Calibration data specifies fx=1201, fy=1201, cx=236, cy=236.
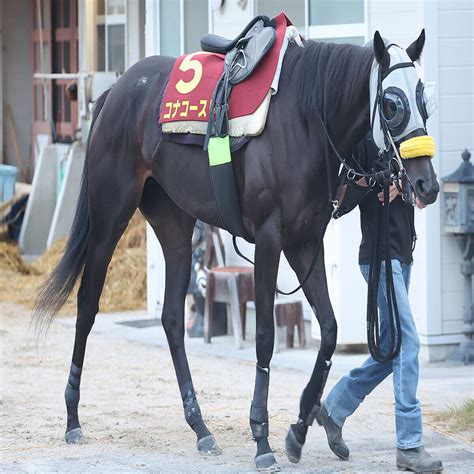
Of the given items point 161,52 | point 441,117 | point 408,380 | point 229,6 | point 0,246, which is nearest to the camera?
point 408,380

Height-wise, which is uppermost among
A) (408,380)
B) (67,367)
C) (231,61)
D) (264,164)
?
(231,61)

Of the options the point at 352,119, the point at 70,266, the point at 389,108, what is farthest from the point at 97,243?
the point at 389,108

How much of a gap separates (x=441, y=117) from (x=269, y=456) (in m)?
3.38

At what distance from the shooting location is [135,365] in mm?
8445

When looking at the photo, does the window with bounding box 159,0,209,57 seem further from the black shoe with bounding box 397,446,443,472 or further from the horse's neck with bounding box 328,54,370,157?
the black shoe with bounding box 397,446,443,472

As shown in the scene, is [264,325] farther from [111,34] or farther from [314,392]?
[111,34]

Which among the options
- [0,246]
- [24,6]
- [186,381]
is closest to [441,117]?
[186,381]

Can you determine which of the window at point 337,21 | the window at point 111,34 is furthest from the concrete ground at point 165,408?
the window at point 111,34

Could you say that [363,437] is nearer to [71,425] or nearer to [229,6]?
[71,425]

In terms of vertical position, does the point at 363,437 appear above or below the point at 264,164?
below

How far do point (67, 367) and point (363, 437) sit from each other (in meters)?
2.89

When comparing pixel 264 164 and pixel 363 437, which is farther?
pixel 363 437

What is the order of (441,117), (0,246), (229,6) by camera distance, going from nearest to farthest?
(441,117) → (229,6) → (0,246)

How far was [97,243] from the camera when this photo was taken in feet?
20.8
